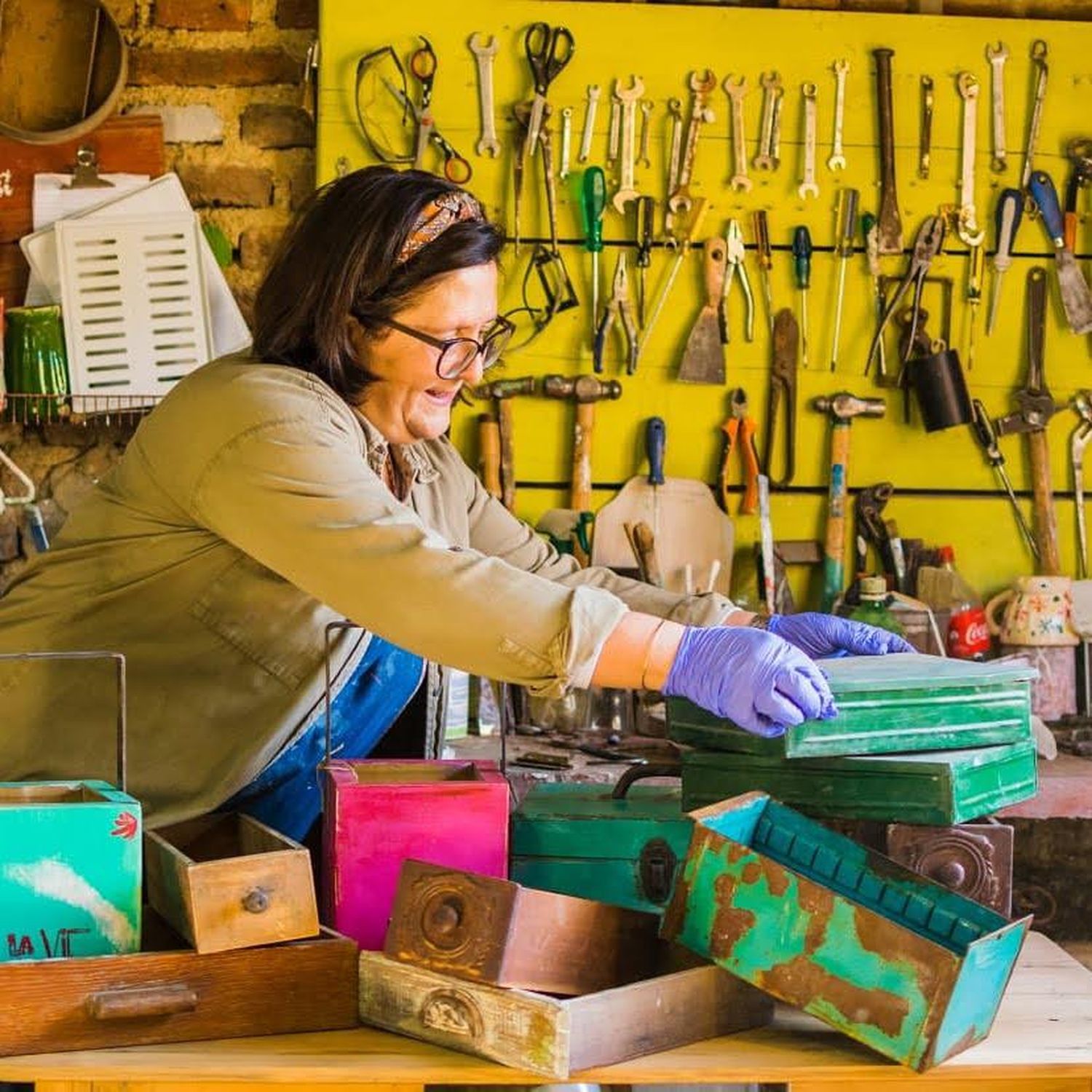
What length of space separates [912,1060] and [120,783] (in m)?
0.96

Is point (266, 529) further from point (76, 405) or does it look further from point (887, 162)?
point (887, 162)

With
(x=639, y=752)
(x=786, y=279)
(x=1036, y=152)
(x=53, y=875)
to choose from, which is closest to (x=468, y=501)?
(x=639, y=752)

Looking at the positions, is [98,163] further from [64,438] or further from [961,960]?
[961,960]

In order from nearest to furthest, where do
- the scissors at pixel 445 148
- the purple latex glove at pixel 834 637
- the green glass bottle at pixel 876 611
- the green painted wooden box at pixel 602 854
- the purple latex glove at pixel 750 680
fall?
1. the purple latex glove at pixel 750 680
2. the green painted wooden box at pixel 602 854
3. the purple latex glove at pixel 834 637
4. the green glass bottle at pixel 876 611
5. the scissors at pixel 445 148

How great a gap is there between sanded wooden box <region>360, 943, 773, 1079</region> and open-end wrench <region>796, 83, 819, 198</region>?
2.52 m

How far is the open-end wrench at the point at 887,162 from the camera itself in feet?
13.3

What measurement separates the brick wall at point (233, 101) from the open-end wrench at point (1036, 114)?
5.48 ft

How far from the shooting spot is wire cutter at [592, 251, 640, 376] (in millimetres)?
4035

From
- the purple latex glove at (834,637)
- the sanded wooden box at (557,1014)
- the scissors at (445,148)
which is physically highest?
the scissors at (445,148)

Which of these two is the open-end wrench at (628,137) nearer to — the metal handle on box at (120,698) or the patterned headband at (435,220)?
the patterned headband at (435,220)

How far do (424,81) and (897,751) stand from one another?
7.92 feet

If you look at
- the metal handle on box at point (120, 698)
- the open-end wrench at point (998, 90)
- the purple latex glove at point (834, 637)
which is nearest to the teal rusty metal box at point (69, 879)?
the metal handle on box at point (120, 698)

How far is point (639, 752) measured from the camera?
3.52 metres

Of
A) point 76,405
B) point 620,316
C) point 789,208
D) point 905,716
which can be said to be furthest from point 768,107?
point 905,716
